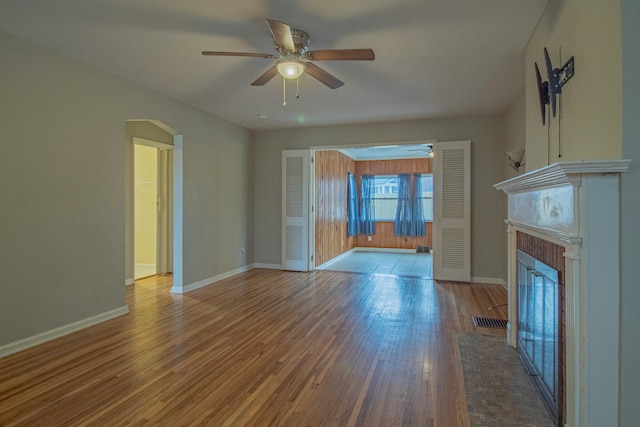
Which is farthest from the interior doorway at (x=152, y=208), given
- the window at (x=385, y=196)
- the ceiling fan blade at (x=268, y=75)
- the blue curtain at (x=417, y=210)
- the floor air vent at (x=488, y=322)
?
the blue curtain at (x=417, y=210)

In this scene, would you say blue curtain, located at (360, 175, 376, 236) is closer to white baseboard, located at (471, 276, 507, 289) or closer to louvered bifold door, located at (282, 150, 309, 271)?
louvered bifold door, located at (282, 150, 309, 271)

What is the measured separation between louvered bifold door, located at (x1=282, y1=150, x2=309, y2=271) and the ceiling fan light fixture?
3.33 meters

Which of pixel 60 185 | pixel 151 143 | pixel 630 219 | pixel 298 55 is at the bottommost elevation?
pixel 630 219

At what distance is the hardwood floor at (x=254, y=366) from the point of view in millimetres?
1944

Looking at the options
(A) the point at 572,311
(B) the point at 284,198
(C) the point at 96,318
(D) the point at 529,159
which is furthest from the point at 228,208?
(A) the point at 572,311

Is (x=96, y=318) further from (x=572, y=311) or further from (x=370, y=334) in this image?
(x=572, y=311)

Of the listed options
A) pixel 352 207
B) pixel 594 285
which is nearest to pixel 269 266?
pixel 352 207

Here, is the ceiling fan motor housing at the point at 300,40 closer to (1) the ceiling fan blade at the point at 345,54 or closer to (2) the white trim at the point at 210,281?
(1) the ceiling fan blade at the point at 345,54

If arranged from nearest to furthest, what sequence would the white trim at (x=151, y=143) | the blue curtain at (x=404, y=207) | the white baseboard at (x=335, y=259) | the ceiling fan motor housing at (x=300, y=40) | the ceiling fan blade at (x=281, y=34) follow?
1. the ceiling fan blade at (x=281, y=34)
2. the ceiling fan motor housing at (x=300, y=40)
3. the white trim at (x=151, y=143)
4. the white baseboard at (x=335, y=259)
5. the blue curtain at (x=404, y=207)

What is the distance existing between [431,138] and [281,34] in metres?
3.80

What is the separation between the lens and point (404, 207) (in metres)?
9.29

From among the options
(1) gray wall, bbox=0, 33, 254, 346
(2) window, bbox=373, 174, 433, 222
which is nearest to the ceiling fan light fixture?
(1) gray wall, bbox=0, 33, 254, 346

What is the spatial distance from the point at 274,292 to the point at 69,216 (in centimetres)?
246

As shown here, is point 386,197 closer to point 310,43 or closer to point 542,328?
point 310,43
